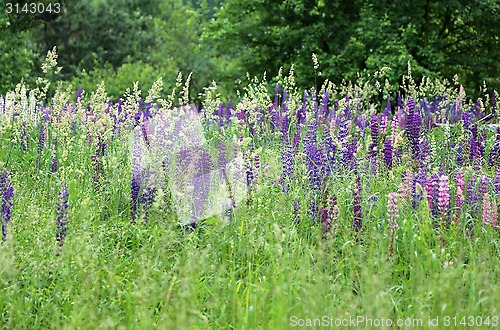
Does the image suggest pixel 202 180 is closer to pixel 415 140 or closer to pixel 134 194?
pixel 134 194

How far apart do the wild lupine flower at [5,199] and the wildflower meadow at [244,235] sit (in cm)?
1

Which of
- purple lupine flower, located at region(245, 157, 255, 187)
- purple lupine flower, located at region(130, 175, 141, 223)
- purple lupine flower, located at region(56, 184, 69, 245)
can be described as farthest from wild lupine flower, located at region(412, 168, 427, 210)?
purple lupine flower, located at region(56, 184, 69, 245)

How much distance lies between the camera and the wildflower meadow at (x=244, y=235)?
297 cm

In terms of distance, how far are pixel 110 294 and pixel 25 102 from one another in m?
3.94

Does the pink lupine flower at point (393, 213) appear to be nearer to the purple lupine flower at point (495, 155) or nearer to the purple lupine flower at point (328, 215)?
the purple lupine flower at point (328, 215)

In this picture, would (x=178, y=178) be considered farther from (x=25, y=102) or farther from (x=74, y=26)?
(x=74, y=26)

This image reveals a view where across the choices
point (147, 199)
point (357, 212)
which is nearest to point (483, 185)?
point (357, 212)

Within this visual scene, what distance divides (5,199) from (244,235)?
1557 millimetres

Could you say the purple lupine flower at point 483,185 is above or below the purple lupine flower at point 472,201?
above

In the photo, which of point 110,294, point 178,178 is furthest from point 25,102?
point 110,294

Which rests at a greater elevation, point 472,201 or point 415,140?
point 415,140

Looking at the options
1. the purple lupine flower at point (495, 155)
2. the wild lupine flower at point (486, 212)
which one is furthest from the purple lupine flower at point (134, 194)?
the purple lupine flower at point (495, 155)

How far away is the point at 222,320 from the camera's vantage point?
3.10 meters

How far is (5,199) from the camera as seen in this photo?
12.4 feet
